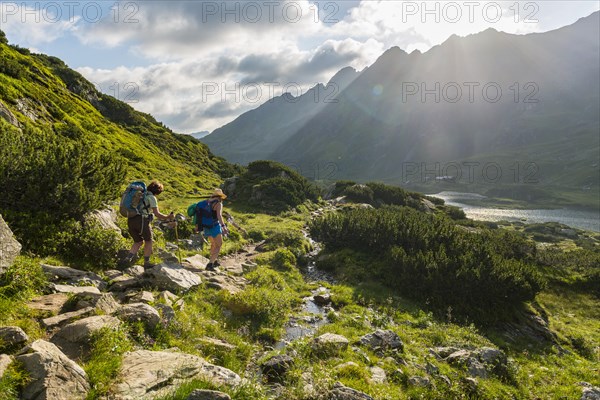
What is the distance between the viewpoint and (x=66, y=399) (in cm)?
465

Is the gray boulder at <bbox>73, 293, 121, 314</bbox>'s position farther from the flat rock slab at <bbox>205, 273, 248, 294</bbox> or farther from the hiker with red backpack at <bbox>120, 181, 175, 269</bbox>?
the flat rock slab at <bbox>205, 273, 248, 294</bbox>

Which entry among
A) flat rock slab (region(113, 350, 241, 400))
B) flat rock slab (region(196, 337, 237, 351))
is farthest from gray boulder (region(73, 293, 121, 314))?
flat rock slab (region(196, 337, 237, 351))

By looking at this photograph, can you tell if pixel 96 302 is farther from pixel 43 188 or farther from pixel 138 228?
pixel 43 188

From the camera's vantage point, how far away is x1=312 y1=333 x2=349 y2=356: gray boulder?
8836mm

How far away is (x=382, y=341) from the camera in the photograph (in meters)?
10.3

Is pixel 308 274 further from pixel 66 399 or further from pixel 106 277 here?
pixel 66 399

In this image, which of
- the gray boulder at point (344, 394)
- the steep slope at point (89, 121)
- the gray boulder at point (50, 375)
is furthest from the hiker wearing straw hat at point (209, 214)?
the gray boulder at point (344, 394)

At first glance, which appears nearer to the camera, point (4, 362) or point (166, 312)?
point (4, 362)

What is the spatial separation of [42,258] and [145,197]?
10.4 ft

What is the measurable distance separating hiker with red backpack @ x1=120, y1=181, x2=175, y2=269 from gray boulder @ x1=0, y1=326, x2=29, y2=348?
534cm

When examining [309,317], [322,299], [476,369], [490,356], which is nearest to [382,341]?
[476,369]

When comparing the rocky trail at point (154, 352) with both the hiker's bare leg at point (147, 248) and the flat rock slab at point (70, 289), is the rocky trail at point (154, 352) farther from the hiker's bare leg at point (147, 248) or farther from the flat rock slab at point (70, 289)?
the hiker's bare leg at point (147, 248)

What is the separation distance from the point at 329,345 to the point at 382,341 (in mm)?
2214

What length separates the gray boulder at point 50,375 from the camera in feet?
14.8
